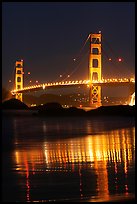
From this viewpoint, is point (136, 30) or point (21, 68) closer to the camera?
point (136, 30)

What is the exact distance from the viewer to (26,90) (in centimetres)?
2762

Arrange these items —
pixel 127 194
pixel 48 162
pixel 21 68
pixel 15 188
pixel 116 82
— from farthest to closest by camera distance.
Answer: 1. pixel 21 68
2. pixel 116 82
3. pixel 48 162
4. pixel 15 188
5. pixel 127 194

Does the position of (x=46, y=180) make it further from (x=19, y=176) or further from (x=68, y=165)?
(x=68, y=165)

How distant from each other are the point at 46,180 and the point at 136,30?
2097 mm

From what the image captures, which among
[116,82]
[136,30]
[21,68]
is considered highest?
[21,68]

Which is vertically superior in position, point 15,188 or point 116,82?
point 116,82

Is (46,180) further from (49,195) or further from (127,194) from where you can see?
(127,194)

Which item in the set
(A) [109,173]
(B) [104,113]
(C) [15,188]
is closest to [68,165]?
(A) [109,173]

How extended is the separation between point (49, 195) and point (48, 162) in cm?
205

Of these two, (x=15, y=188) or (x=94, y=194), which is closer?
(x=94, y=194)

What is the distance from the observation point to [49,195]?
10.1 ft

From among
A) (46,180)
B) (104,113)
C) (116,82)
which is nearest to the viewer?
(46,180)

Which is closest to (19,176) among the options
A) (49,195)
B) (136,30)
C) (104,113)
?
(49,195)

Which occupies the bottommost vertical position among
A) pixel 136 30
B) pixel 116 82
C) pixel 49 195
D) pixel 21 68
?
pixel 49 195
